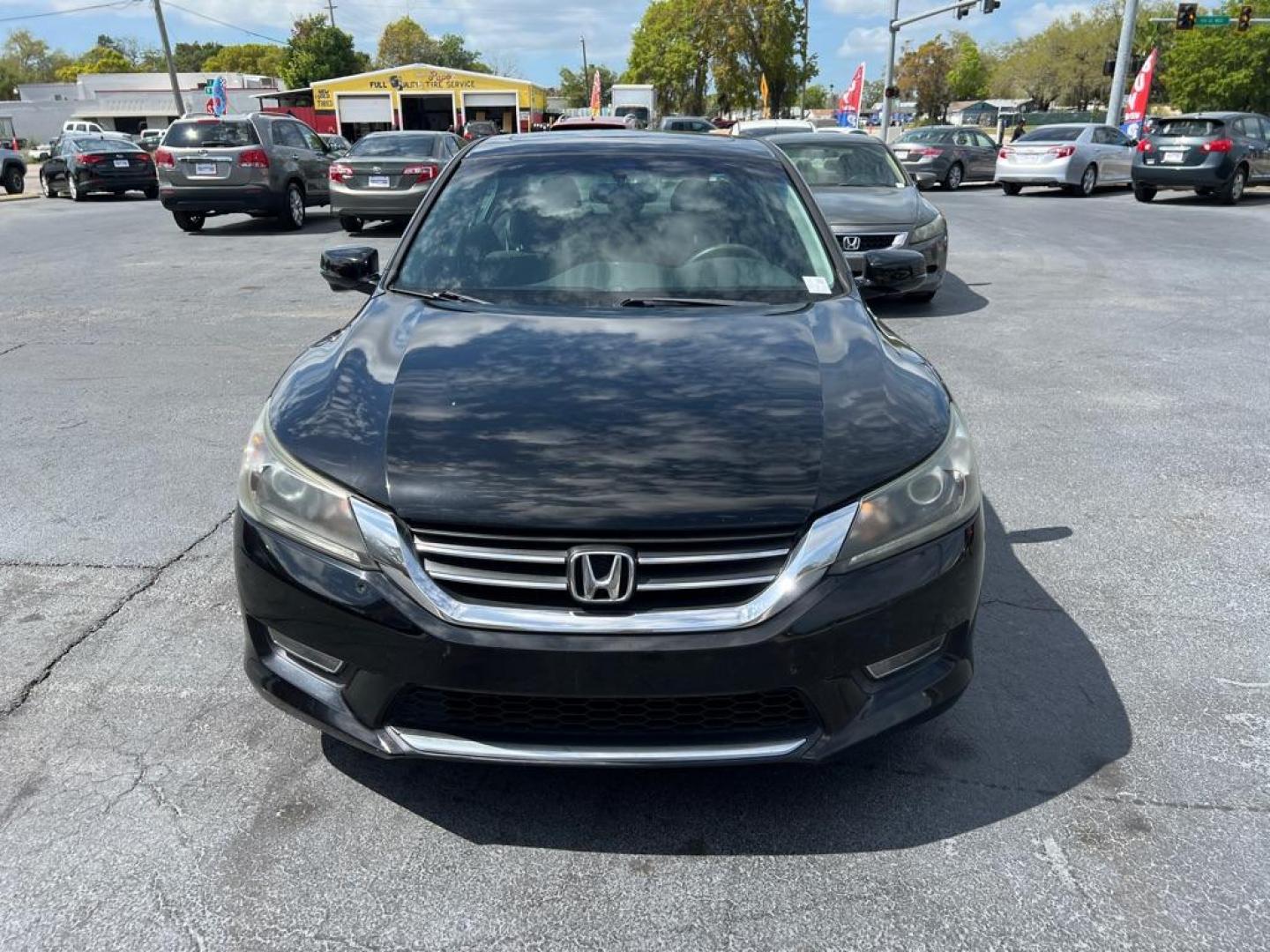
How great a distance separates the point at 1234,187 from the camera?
2003cm

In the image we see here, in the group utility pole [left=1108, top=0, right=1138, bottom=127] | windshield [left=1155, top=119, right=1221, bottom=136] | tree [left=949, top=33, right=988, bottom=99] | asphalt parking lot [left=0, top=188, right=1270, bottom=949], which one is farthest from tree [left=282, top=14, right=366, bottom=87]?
asphalt parking lot [left=0, top=188, right=1270, bottom=949]

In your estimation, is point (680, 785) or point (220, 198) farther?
point (220, 198)

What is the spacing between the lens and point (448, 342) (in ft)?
10.2

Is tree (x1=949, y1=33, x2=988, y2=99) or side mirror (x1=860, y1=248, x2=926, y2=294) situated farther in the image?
tree (x1=949, y1=33, x2=988, y2=99)

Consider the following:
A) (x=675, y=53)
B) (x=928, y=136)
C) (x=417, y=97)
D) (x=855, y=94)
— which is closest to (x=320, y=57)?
(x=417, y=97)

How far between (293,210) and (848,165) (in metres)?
10.1

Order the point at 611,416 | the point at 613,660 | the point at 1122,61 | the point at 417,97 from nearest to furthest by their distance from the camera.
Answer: the point at 613,660, the point at 611,416, the point at 1122,61, the point at 417,97

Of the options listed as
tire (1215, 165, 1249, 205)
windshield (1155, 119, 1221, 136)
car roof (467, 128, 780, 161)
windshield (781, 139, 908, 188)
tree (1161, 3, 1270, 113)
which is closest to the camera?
car roof (467, 128, 780, 161)

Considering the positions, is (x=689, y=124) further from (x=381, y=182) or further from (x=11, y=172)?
(x=11, y=172)

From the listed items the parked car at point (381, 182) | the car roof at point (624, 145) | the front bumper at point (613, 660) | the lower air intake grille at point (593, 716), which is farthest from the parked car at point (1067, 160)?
the lower air intake grille at point (593, 716)

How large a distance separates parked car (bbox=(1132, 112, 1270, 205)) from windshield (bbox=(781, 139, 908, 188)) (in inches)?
463

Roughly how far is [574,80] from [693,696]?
5756 inches

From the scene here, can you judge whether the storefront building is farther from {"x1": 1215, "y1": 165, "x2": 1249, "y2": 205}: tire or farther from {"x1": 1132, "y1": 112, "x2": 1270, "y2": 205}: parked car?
{"x1": 1215, "y1": 165, "x2": 1249, "y2": 205}: tire

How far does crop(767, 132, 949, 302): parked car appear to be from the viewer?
9.32 metres
